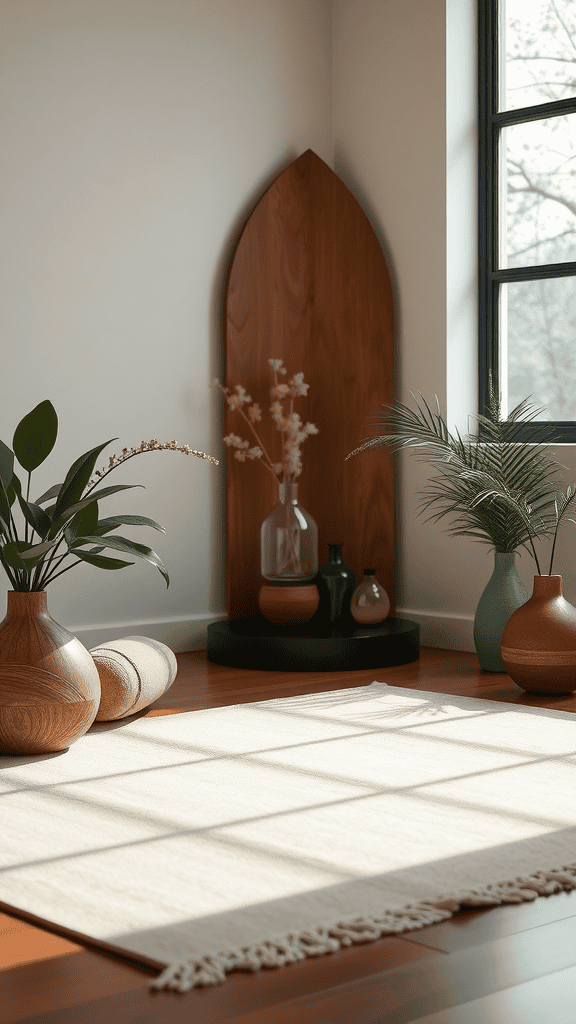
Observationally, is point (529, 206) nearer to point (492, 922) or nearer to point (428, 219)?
point (428, 219)

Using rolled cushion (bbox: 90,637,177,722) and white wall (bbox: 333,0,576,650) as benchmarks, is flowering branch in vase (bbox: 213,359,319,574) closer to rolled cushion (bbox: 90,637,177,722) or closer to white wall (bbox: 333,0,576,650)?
white wall (bbox: 333,0,576,650)

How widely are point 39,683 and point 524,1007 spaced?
5.02ft

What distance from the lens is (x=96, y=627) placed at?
14.0 feet

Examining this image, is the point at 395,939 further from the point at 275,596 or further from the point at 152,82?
the point at 152,82

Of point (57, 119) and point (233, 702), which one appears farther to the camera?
point (57, 119)

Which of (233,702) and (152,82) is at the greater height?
(152,82)

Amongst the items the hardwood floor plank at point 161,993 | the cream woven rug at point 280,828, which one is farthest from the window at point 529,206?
the hardwood floor plank at point 161,993

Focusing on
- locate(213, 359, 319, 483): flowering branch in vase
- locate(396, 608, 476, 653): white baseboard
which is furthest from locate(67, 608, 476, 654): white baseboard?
locate(213, 359, 319, 483): flowering branch in vase

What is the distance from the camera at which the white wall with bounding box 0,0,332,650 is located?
4094 millimetres

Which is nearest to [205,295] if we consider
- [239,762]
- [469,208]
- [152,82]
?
[152,82]

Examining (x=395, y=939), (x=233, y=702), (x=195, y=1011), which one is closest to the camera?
(x=195, y=1011)

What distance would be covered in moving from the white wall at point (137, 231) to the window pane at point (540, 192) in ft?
2.89

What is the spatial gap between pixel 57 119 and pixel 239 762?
249cm

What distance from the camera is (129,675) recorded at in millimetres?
3191
